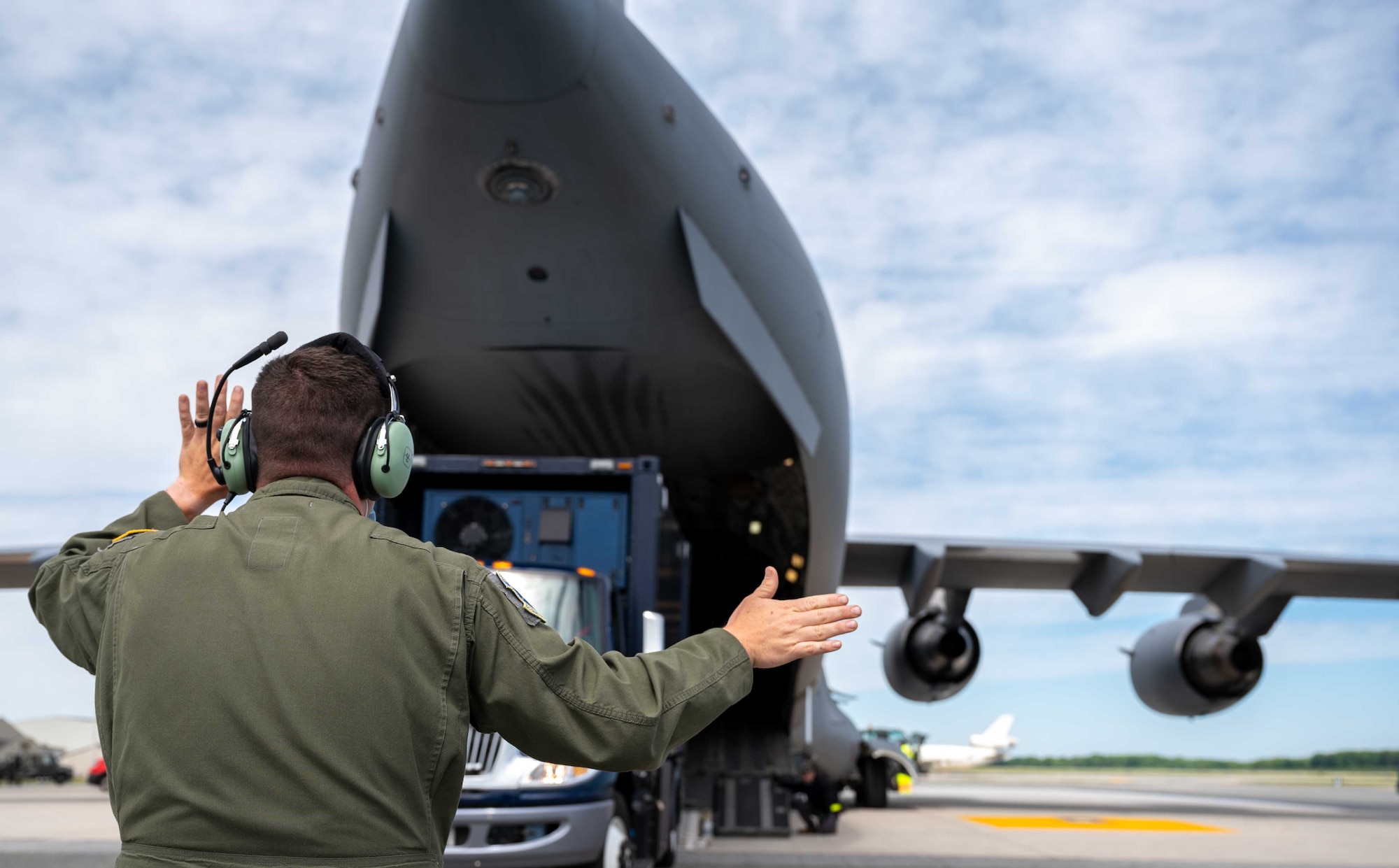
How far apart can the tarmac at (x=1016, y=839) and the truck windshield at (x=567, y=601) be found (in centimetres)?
327

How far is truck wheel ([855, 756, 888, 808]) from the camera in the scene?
1669cm

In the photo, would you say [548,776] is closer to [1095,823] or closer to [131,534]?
[131,534]

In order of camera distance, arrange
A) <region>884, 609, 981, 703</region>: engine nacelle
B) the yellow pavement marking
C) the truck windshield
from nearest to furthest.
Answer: the truck windshield, the yellow pavement marking, <region>884, 609, 981, 703</region>: engine nacelle

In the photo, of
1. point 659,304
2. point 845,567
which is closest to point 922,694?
point 845,567

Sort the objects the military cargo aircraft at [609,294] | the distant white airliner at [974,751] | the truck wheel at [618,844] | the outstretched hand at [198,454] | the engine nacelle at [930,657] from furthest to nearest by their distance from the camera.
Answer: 1. the distant white airliner at [974,751]
2. the engine nacelle at [930,657]
3. the military cargo aircraft at [609,294]
4. the truck wheel at [618,844]
5. the outstretched hand at [198,454]

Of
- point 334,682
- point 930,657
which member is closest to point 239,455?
point 334,682

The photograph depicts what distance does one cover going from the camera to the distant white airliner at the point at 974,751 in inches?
1759

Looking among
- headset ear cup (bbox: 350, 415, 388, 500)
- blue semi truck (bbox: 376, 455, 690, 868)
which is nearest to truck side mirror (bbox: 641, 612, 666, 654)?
blue semi truck (bbox: 376, 455, 690, 868)

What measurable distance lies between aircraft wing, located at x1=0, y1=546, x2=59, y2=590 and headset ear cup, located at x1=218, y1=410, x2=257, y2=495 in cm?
1273

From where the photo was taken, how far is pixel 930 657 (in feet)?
47.0

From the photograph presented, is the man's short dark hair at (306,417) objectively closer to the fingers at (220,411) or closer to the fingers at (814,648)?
the fingers at (220,411)

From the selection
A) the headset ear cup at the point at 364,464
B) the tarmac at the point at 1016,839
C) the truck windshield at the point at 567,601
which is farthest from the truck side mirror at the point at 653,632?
the headset ear cup at the point at 364,464

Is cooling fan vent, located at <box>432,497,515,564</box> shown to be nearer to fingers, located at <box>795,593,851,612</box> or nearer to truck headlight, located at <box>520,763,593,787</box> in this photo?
truck headlight, located at <box>520,763,593,787</box>

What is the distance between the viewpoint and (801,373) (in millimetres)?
8094
